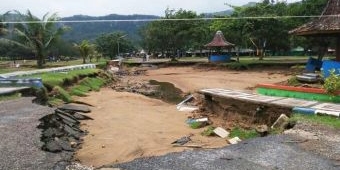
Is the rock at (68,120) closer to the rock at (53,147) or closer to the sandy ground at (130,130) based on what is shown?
the sandy ground at (130,130)

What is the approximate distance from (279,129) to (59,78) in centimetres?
1439

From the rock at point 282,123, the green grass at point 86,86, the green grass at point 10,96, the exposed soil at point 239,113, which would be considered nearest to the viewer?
the rock at point 282,123

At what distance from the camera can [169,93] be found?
90.8 ft

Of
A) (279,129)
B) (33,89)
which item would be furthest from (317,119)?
(33,89)

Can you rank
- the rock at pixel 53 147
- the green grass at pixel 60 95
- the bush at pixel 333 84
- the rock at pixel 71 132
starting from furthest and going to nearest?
the green grass at pixel 60 95
the bush at pixel 333 84
the rock at pixel 71 132
the rock at pixel 53 147

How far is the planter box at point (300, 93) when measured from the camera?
45.3ft

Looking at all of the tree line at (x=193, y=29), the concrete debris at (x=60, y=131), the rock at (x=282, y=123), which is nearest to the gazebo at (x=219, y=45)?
the tree line at (x=193, y=29)

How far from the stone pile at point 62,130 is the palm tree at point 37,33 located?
19685mm

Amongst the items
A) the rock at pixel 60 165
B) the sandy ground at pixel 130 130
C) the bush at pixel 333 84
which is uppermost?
the bush at pixel 333 84

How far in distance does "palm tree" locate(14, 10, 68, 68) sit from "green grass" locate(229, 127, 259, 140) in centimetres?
2520

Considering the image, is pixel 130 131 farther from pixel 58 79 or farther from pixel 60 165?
pixel 58 79

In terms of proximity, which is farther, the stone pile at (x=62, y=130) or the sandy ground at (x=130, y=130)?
the sandy ground at (x=130, y=130)

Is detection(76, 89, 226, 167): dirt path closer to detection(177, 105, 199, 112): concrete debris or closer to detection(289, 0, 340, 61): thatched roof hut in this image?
detection(177, 105, 199, 112): concrete debris

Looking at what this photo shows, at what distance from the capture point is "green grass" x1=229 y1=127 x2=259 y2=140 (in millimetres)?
11668
